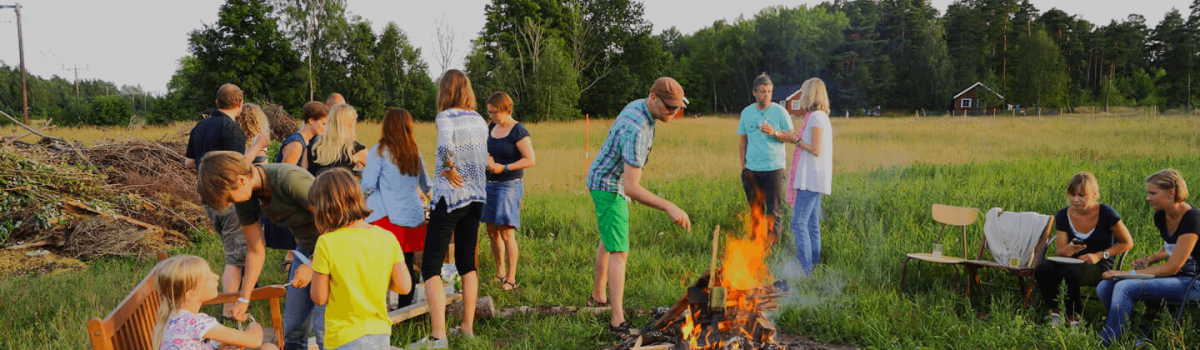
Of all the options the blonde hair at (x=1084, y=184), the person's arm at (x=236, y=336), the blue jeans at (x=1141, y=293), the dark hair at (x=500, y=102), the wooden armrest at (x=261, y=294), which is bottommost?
the blue jeans at (x=1141, y=293)

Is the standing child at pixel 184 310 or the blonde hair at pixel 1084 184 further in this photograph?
the blonde hair at pixel 1084 184

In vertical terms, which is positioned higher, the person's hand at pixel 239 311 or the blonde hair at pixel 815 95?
the blonde hair at pixel 815 95

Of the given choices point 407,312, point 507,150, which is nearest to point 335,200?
point 407,312

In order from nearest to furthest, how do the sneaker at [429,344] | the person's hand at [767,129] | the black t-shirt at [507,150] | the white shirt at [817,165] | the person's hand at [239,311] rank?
the person's hand at [239,311] < the sneaker at [429,344] < the black t-shirt at [507,150] < the white shirt at [817,165] < the person's hand at [767,129]

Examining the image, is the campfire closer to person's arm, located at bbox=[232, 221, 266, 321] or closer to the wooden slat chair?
the wooden slat chair

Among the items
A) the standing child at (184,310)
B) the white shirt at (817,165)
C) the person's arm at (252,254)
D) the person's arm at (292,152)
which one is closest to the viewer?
the standing child at (184,310)

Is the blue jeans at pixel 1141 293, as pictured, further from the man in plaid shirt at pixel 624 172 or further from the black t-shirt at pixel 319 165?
the black t-shirt at pixel 319 165

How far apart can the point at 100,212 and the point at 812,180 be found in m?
7.95

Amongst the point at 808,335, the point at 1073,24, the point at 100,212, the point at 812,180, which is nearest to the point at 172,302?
the point at 808,335

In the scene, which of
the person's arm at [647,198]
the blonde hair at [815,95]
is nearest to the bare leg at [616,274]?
the person's arm at [647,198]

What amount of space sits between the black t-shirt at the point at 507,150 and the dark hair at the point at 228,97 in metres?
1.95

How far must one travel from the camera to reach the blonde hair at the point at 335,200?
2.90 meters

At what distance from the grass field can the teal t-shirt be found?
3.34ft

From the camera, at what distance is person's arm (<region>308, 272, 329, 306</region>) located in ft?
9.44
